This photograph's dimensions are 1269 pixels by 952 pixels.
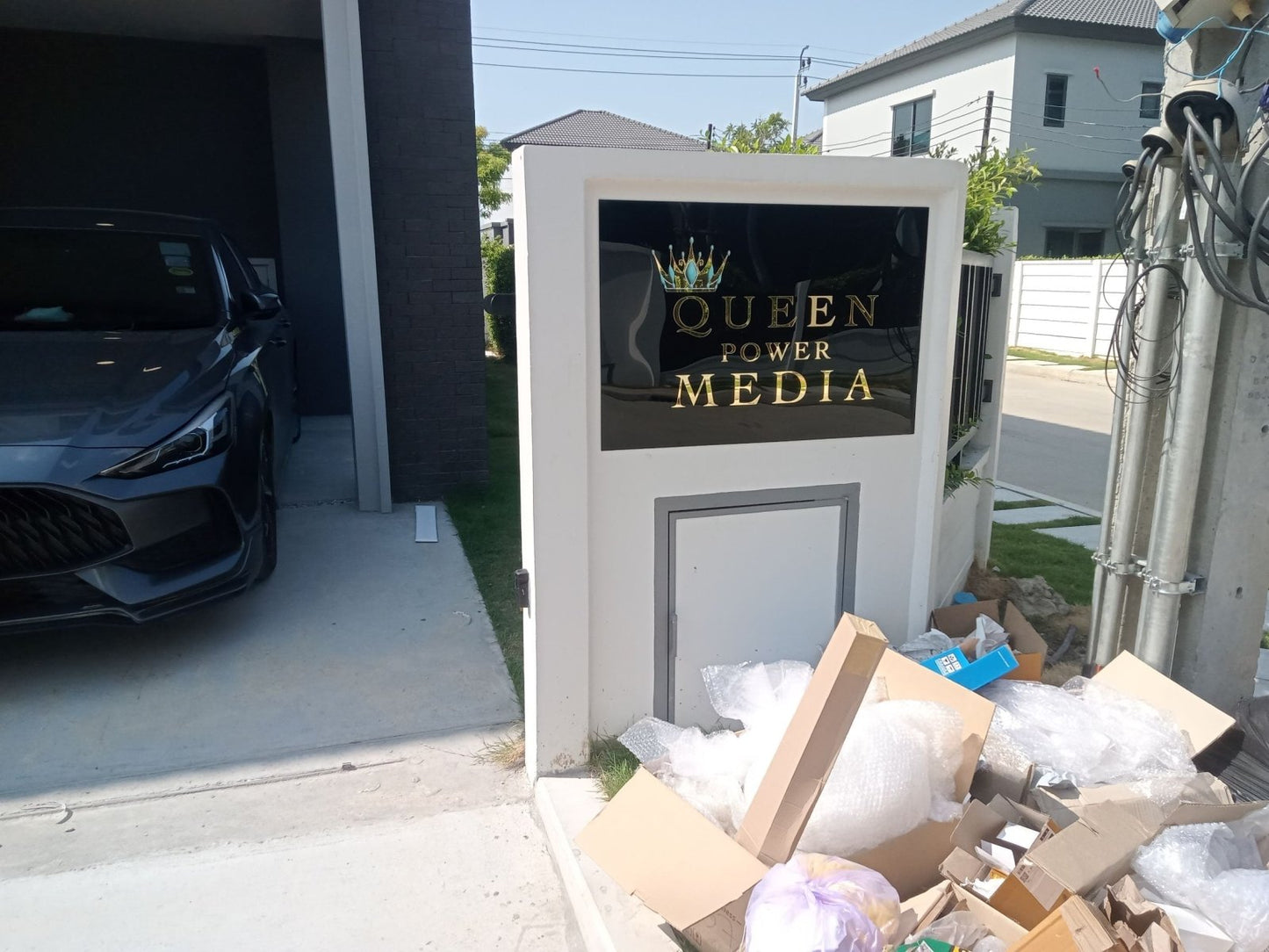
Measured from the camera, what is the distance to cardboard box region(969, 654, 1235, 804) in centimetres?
266

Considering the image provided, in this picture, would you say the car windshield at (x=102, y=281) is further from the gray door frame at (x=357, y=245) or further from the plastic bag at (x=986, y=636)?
the plastic bag at (x=986, y=636)

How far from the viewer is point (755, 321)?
2.90m

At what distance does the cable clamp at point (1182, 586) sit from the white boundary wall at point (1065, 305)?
15.2 m

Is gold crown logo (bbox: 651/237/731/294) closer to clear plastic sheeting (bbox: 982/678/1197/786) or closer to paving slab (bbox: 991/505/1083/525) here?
clear plastic sheeting (bbox: 982/678/1197/786)

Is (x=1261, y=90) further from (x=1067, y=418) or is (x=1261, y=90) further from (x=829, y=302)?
(x=1067, y=418)

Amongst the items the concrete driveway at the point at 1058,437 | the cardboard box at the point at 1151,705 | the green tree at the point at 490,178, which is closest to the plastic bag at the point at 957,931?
the cardboard box at the point at 1151,705

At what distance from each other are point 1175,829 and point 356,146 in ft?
16.1

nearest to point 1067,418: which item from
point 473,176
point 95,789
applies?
point 473,176

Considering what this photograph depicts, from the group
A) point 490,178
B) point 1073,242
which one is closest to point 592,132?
point 490,178

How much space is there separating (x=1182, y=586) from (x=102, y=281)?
16.5ft

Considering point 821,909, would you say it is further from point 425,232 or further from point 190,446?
point 425,232

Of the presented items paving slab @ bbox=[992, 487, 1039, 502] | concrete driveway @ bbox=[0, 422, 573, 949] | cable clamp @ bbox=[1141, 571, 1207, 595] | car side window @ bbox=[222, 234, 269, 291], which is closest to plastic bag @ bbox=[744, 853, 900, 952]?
concrete driveway @ bbox=[0, 422, 573, 949]

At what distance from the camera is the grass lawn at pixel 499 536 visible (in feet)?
13.2

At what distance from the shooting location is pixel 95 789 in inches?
115
